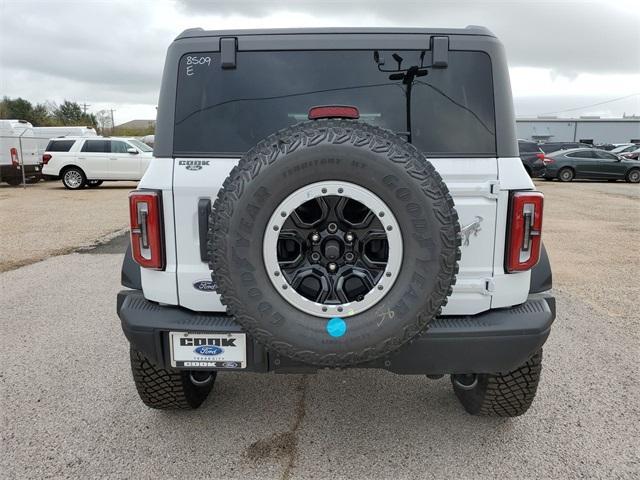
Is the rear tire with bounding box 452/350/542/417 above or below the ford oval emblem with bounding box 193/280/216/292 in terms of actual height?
below

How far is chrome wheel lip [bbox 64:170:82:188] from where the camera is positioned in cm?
1694

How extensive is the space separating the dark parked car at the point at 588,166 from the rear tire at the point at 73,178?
57.9 feet

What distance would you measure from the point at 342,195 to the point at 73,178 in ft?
57.8

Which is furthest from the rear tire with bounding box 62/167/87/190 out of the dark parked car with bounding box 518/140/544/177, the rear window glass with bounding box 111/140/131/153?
the dark parked car with bounding box 518/140/544/177

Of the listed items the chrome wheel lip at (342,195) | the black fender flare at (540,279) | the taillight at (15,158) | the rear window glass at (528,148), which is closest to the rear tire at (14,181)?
the taillight at (15,158)

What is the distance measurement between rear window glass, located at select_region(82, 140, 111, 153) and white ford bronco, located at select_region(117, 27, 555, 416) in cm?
1596

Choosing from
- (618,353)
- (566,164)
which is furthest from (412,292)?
(566,164)

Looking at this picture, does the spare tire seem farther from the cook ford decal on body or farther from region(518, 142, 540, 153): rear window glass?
region(518, 142, 540, 153): rear window glass

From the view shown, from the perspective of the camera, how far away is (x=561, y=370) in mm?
3496

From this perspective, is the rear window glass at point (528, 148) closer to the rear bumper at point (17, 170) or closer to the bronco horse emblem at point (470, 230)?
the rear bumper at point (17, 170)

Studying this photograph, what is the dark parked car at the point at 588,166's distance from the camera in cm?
1933

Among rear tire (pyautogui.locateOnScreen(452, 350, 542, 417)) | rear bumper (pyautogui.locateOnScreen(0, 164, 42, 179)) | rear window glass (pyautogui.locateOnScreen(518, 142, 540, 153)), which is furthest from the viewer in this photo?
rear window glass (pyautogui.locateOnScreen(518, 142, 540, 153))

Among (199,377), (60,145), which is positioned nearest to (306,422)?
(199,377)

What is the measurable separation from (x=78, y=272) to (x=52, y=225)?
14.2ft
